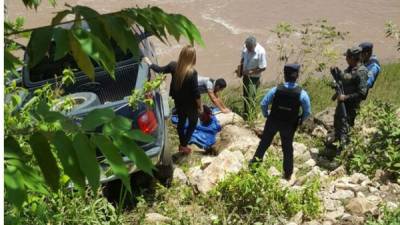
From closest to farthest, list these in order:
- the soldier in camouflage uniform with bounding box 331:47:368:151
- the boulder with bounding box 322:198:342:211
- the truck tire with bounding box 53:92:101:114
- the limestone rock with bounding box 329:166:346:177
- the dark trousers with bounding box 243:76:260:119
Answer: the truck tire with bounding box 53:92:101:114 < the boulder with bounding box 322:198:342:211 < the limestone rock with bounding box 329:166:346:177 < the soldier in camouflage uniform with bounding box 331:47:368:151 < the dark trousers with bounding box 243:76:260:119

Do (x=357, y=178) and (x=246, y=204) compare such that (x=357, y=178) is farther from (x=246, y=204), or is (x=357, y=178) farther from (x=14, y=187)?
(x=14, y=187)

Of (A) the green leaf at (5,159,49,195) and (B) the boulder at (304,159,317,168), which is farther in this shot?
(B) the boulder at (304,159,317,168)

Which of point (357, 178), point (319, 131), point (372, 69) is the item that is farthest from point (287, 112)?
point (319, 131)

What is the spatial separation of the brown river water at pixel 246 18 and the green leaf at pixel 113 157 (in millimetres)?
11636

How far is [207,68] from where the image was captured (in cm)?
1335

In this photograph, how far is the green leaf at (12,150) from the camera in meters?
1.44

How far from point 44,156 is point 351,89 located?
17.9 feet

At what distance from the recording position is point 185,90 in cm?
640

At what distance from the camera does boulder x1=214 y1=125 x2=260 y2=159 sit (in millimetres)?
6875

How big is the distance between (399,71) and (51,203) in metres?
8.83

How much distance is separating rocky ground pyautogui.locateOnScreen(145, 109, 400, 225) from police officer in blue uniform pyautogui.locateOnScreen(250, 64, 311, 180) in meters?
0.22

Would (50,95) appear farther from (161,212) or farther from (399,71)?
(399,71)

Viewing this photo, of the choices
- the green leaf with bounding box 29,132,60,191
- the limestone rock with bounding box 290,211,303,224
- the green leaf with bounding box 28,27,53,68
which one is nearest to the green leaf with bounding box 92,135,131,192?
the green leaf with bounding box 29,132,60,191

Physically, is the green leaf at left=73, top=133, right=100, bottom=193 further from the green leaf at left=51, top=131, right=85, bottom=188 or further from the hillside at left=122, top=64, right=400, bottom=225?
the hillside at left=122, top=64, right=400, bottom=225
